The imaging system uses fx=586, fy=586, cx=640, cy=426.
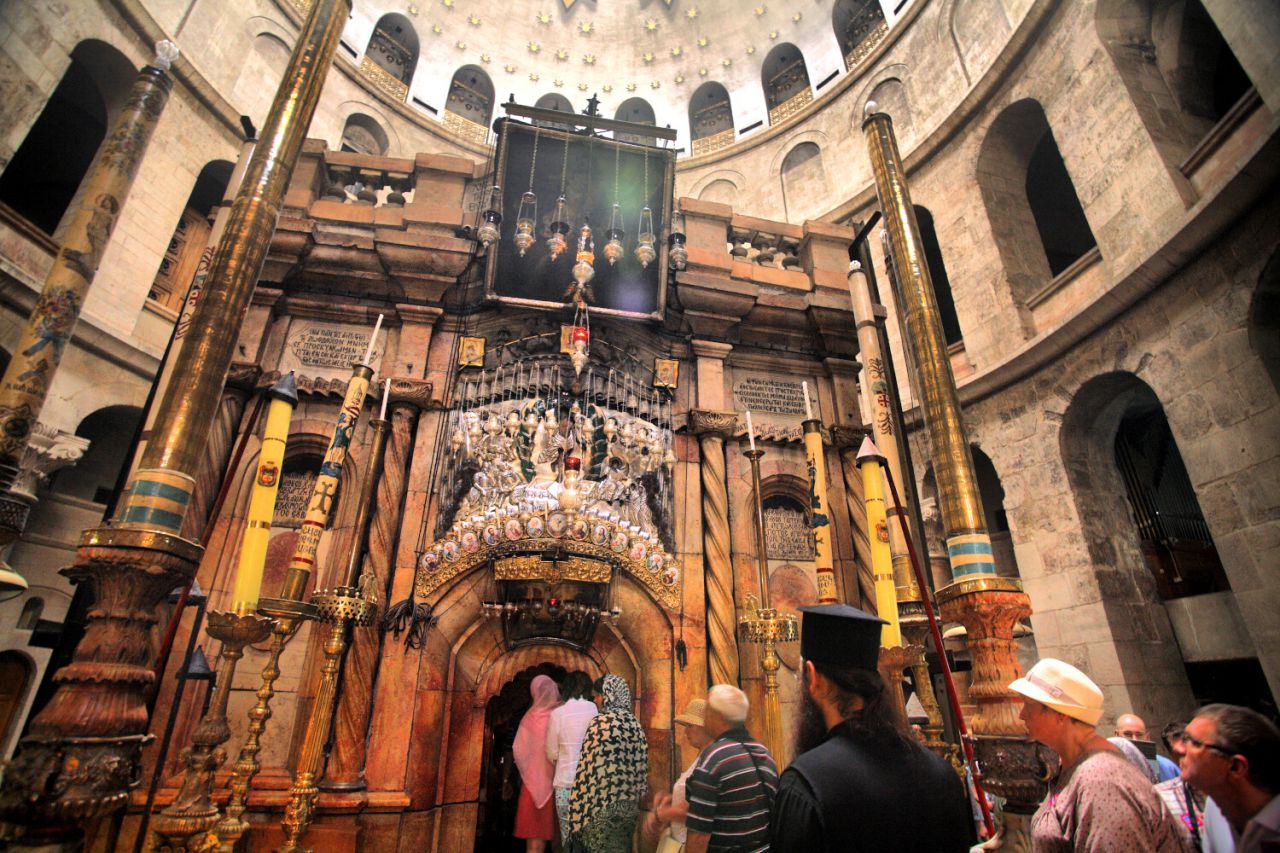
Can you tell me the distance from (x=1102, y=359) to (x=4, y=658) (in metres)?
20.1

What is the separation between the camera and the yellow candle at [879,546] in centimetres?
425

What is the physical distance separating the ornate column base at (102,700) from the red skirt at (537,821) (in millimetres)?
3069

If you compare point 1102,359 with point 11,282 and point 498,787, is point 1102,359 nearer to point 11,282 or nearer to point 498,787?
point 498,787

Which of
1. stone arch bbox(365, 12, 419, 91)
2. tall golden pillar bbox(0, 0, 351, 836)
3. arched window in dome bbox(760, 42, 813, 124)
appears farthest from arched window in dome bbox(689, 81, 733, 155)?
tall golden pillar bbox(0, 0, 351, 836)

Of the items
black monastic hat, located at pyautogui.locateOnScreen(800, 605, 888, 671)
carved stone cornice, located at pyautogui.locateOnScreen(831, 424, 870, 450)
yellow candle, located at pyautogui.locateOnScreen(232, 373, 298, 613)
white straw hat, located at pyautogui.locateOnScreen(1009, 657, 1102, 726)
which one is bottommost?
white straw hat, located at pyautogui.locateOnScreen(1009, 657, 1102, 726)

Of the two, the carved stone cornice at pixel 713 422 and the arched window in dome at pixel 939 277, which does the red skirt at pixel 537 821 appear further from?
the arched window in dome at pixel 939 277

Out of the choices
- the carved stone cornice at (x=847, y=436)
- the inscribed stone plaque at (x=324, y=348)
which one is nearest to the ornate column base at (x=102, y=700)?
the inscribed stone plaque at (x=324, y=348)

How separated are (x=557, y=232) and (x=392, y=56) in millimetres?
16945

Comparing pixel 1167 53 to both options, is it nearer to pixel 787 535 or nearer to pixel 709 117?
pixel 787 535

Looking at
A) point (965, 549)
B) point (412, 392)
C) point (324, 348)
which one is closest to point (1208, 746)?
point (965, 549)

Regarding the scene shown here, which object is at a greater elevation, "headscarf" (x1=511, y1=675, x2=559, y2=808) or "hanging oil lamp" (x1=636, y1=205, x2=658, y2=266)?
"hanging oil lamp" (x1=636, y1=205, x2=658, y2=266)

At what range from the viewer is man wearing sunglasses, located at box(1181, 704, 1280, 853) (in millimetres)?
2213

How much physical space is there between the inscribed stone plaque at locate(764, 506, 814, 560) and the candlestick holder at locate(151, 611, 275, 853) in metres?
5.32

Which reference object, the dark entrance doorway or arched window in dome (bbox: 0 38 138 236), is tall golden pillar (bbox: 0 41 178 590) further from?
arched window in dome (bbox: 0 38 138 236)
